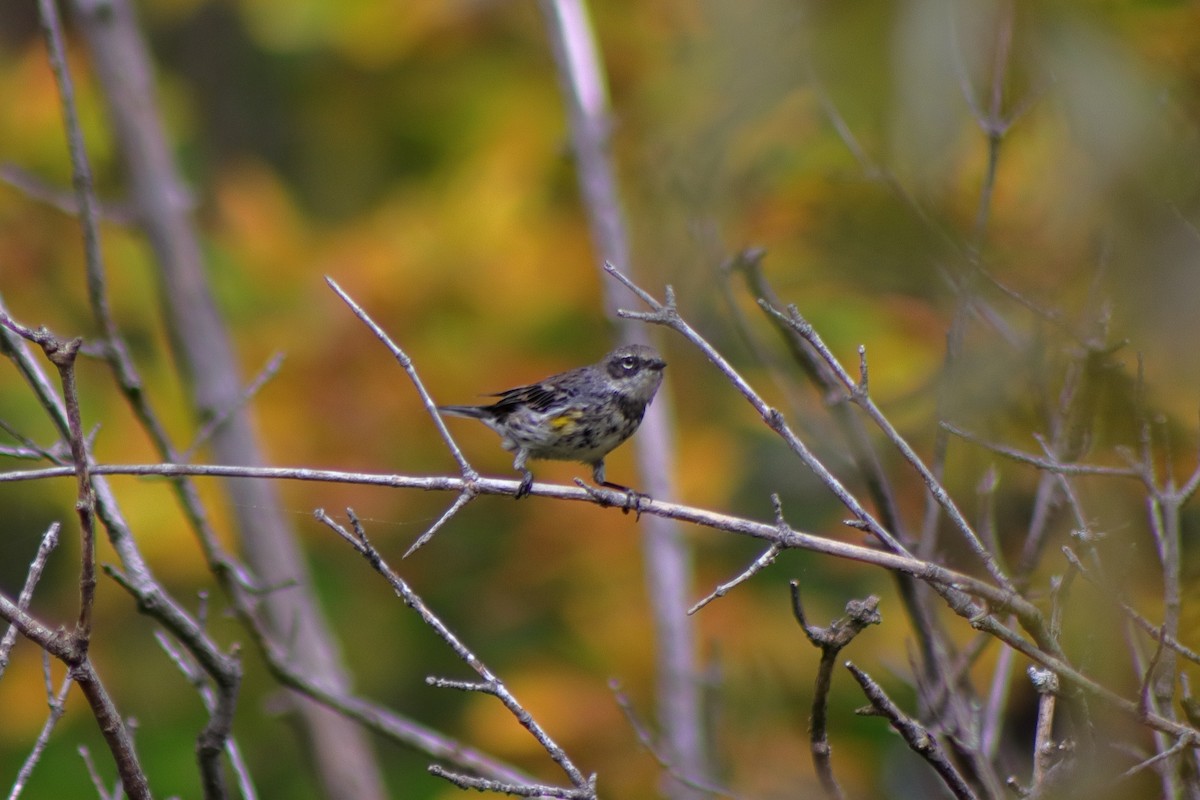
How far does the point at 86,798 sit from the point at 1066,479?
5.23 m

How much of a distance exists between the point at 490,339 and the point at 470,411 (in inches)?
43.2

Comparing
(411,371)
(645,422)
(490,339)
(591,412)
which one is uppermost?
(490,339)

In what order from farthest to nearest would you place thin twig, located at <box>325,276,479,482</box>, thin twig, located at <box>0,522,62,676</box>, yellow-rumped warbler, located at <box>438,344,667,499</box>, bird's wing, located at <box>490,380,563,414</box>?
1. bird's wing, located at <box>490,380,563,414</box>
2. yellow-rumped warbler, located at <box>438,344,667,499</box>
3. thin twig, located at <box>325,276,479,482</box>
4. thin twig, located at <box>0,522,62,676</box>

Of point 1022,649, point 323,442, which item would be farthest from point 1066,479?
point 323,442


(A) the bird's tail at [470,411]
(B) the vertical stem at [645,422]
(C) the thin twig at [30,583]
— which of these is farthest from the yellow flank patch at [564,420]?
(C) the thin twig at [30,583]

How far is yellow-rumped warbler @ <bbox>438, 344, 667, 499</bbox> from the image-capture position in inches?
182

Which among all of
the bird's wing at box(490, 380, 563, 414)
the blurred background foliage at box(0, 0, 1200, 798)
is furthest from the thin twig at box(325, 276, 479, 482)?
the bird's wing at box(490, 380, 563, 414)

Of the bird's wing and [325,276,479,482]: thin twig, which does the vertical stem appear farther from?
[325,276,479,482]: thin twig

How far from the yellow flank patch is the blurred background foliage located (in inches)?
30.8

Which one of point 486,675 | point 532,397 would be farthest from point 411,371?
point 532,397

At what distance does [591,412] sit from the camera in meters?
4.65

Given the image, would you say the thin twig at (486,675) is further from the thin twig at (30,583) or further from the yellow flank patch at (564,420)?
the yellow flank patch at (564,420)

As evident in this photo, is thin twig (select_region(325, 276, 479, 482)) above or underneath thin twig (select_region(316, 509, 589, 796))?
above

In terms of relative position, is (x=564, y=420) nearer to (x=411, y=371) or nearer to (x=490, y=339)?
(x=490, y=339)
